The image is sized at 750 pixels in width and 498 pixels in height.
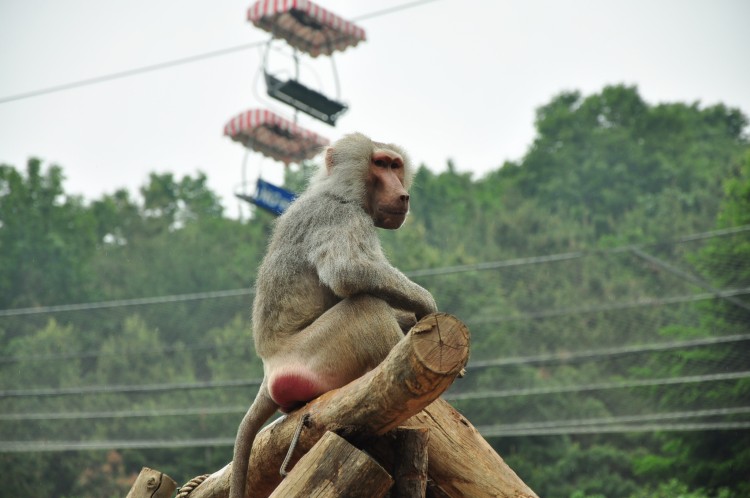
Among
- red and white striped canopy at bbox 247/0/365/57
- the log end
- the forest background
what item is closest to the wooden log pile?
the log end

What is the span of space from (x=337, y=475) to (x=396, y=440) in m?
0.46

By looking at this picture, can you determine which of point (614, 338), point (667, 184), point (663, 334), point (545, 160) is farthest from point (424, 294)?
point (545, 160)

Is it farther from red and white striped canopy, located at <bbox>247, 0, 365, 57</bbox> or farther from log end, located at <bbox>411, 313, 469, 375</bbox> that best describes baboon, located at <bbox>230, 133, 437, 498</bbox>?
red and white striped canopy, located at <bbox>247, 0, 365, 57</bbox>

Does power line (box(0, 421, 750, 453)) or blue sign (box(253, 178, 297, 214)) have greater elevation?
blue sign (box(253, 178, 297, 214))

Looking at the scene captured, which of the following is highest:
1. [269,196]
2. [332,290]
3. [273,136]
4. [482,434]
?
[273,136]

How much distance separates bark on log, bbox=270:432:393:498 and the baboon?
70 centimetres

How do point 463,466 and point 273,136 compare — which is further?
point 273,136

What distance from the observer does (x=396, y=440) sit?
4266 millimetres

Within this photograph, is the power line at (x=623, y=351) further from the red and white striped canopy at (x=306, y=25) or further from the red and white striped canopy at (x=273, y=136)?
the red and white striped canopy at (x=306, y=25)

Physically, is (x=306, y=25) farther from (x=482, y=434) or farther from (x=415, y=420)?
(x=415, y=420)

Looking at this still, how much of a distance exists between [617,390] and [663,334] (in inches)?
66.7

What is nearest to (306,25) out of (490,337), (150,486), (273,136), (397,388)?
(273,136)

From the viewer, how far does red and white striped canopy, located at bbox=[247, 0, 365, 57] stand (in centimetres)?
1620

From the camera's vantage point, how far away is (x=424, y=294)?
191 inches
